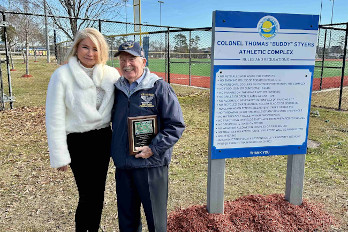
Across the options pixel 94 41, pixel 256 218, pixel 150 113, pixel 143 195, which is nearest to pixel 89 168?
pixel 143 195

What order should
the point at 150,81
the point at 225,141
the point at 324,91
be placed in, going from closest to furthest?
the point at 150,81, the point at 225,141, the point at 324,91

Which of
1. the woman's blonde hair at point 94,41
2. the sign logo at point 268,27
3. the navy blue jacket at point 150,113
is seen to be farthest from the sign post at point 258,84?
the woman's blonde hair at point 94,41

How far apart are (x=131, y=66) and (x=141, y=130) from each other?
49 centimetres

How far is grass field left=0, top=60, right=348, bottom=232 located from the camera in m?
3.44

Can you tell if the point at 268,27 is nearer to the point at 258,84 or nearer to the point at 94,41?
the point at 258,84

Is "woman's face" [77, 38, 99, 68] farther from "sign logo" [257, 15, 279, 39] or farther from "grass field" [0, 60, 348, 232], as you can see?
"grass field" [0, 60, 348, 232]

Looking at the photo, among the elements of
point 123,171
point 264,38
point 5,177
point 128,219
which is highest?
point 264,38

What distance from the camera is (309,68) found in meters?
2.88

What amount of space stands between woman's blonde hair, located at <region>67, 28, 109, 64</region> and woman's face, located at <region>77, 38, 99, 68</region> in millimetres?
27

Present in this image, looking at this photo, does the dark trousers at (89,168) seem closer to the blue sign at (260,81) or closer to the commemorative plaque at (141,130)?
the commemorative plaque at (141,130)

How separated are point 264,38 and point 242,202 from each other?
1703 mm

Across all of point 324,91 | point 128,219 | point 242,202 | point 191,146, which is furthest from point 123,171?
point 324,91

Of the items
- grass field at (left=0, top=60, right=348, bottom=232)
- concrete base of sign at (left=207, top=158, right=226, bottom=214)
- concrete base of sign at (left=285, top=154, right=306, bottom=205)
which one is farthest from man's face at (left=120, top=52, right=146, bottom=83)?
concrete base of sign at (left=285, top=154, right=306, bottom=205)

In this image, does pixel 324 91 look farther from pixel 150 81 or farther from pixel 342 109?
pixel 150 81
